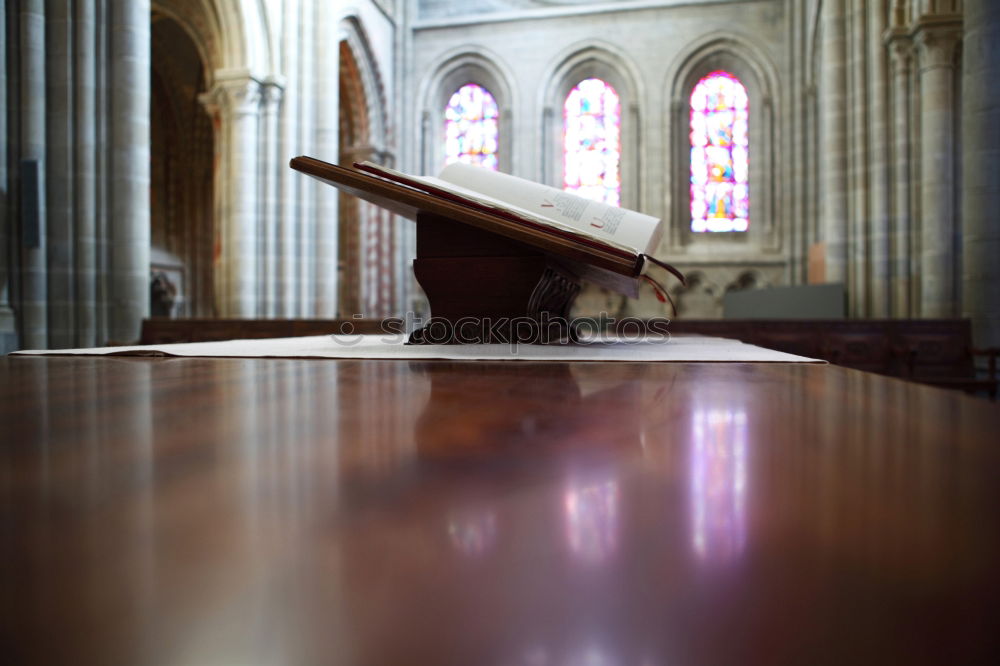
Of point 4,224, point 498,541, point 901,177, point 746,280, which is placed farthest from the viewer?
point 746,280

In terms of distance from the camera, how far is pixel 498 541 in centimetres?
32

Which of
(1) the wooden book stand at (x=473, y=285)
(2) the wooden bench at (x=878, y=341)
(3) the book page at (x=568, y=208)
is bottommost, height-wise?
(2) the wooden bench at (x=878, y=341)

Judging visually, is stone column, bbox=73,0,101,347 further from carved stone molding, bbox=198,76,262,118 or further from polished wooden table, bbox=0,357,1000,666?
polished wooden table, bbox=0,357,1000,666

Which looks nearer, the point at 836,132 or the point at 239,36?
the point at 836,132

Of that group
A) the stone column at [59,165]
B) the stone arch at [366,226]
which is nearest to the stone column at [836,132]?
the stone arch at [366,226]

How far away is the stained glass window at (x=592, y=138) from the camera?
14336 millimetres

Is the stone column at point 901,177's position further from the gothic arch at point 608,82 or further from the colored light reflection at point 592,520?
the colored light reflection at point 592,520

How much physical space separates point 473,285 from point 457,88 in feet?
44.9

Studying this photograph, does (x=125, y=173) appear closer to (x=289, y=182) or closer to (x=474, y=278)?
(x=289, y=182)

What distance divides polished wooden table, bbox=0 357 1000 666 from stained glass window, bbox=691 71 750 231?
1408 centimetres

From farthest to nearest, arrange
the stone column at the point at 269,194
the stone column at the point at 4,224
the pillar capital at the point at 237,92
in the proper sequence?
the stone column at the point at 269,194, the pillar capital at the point at 237,92, the stone column at the point at 4,224

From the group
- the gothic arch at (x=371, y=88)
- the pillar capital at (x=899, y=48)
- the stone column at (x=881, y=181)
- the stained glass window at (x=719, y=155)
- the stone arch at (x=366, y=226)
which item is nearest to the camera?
the pillar capital at (x=899, y=48)

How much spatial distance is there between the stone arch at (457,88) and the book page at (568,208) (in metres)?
12.4

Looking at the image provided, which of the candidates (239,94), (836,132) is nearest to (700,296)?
(836,132)
